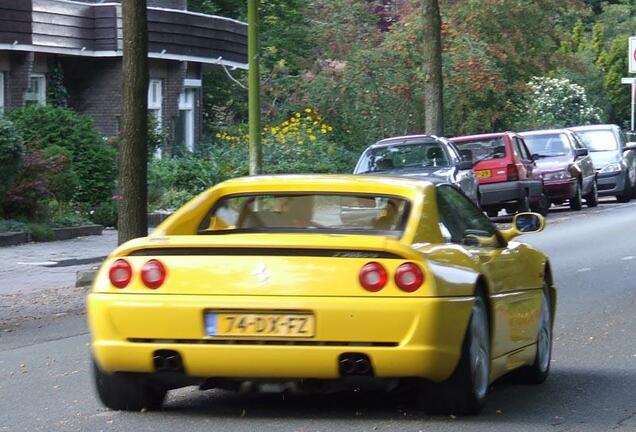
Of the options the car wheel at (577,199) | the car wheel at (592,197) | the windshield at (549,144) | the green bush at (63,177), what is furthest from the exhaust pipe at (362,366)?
the car wheel at (592,197)

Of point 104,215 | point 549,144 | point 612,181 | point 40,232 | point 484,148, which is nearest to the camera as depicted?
point 40,232

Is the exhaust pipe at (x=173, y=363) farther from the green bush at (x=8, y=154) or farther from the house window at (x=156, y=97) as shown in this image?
the house window at (x=156, y=97)

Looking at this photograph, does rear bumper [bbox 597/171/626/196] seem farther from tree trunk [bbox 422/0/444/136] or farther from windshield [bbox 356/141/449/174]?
windshield [bbox 356/141/449/174]

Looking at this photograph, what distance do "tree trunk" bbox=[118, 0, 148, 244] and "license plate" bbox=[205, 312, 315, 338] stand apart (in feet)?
30.9

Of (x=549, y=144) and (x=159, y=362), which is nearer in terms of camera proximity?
(x=159, y=362)

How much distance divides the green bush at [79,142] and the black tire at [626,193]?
15.1 meters

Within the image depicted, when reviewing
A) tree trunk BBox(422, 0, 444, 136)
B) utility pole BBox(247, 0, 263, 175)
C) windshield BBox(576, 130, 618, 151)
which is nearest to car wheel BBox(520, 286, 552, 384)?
utility pole BBox(247, 0, 263, 175)

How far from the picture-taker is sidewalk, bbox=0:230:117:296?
1719cm

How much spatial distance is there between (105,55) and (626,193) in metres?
13.6

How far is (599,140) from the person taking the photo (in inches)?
1526

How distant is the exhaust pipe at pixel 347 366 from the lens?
24.7 ft

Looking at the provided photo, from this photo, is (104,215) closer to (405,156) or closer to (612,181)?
(405,156)

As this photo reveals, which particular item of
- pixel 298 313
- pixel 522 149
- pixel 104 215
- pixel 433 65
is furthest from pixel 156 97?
pixel 298 313

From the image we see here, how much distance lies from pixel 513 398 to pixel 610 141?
101ft
